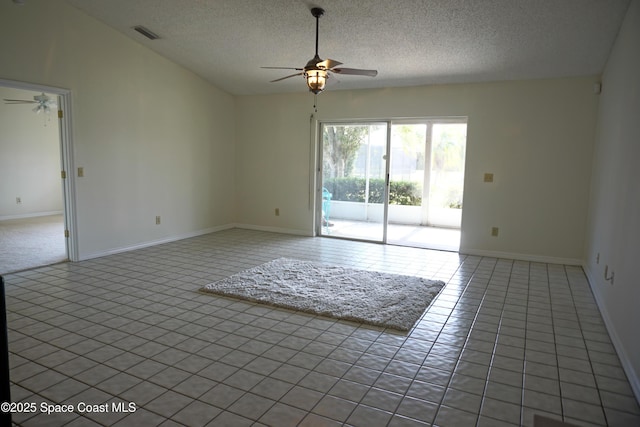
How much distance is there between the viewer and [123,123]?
215 inches

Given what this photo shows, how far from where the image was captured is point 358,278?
4.49 meters

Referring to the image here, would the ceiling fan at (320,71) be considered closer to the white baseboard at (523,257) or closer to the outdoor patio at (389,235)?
the white baseboard at (523,257)

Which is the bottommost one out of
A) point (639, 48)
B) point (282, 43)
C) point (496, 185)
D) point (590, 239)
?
point (590, 239)

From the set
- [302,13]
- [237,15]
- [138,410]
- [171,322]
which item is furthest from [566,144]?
[138,410]

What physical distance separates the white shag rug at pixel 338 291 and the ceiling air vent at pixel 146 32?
328cm

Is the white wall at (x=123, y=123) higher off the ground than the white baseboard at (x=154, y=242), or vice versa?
the white wall at (x=123, y=123)

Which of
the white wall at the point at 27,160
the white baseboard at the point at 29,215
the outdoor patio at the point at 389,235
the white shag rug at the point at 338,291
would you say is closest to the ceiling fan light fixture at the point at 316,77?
the white shag rug at the point at 338,291

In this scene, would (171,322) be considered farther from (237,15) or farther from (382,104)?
(382,104)

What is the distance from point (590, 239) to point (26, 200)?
10021mm

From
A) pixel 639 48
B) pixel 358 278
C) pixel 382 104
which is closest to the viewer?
pixel 639 48

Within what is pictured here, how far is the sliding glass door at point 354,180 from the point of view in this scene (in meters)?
6.61

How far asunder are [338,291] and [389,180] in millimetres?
3171

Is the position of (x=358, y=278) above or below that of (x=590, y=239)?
below

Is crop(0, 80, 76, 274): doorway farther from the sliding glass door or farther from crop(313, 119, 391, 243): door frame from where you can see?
the sliding glass door
